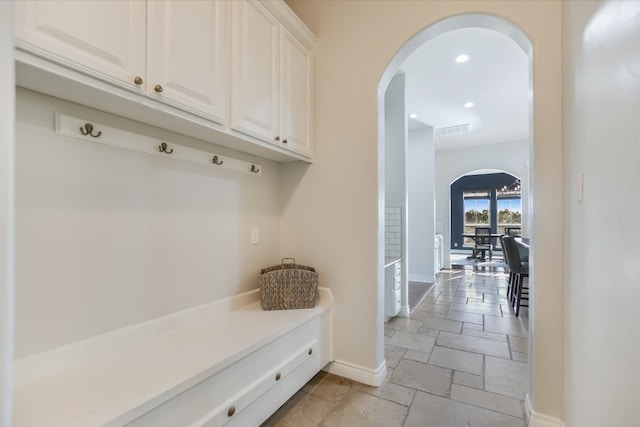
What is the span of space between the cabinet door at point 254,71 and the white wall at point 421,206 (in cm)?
432

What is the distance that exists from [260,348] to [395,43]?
2.12 m

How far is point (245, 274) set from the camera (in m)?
2.07

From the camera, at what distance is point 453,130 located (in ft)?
19.8

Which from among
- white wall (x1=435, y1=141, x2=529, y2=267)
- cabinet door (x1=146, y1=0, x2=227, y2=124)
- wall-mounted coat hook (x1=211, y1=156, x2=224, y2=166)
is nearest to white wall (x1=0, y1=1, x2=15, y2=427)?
cabinet door (x1=146, y1=0, x2=227, y2=124)

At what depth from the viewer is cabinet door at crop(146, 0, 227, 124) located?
1.21 metres

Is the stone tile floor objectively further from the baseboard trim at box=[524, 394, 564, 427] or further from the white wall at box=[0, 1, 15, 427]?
the white wall at box=[0, 1, 15, 427]

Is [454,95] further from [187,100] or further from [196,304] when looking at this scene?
[196,304]

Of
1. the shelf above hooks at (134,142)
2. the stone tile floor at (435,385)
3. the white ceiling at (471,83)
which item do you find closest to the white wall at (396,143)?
the white ceiling at (471,83)

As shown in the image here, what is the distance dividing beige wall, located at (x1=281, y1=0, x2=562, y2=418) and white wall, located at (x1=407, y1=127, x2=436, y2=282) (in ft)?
12.1

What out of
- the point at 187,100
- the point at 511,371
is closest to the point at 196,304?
the point at 187,100

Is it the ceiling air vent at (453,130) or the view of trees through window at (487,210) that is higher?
the ceiling air vent at (453,130)

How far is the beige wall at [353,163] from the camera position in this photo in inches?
64.5

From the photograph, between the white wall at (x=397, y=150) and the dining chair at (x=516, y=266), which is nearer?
the dining chair at (x=516, y=266)

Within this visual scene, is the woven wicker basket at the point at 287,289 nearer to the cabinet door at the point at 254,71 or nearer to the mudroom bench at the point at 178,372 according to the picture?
the mudroom bench at the point at 178,372
